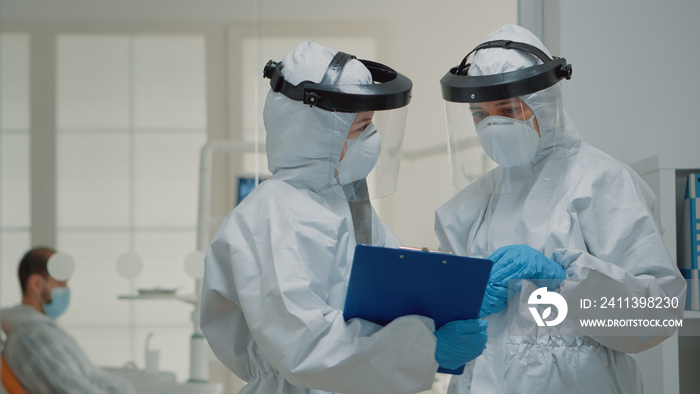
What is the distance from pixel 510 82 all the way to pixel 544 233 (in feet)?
1.07

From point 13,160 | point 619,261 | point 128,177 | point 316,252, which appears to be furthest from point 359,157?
point 13,160

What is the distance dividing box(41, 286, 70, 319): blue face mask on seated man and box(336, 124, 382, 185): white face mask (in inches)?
68.6

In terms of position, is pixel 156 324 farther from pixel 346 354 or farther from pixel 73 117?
pixel 346 354

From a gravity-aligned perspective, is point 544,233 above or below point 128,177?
below

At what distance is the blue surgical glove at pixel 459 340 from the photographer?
3.65 ft

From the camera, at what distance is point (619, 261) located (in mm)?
1388

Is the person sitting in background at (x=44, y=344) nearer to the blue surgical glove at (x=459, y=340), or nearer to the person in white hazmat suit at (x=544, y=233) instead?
the person in white hazmat suit at (x=544, y=233)

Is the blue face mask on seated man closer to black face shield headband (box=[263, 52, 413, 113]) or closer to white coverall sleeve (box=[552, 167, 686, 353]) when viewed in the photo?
black face shield headband (box=[263, 52, 413, 113])

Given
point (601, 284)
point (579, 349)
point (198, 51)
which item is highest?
point (198, 51)

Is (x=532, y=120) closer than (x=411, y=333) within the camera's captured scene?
No

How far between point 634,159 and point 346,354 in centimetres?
141

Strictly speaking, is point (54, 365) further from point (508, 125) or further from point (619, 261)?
point (619, 261)

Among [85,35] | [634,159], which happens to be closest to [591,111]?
[634,159]

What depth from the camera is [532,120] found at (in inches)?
58.1
